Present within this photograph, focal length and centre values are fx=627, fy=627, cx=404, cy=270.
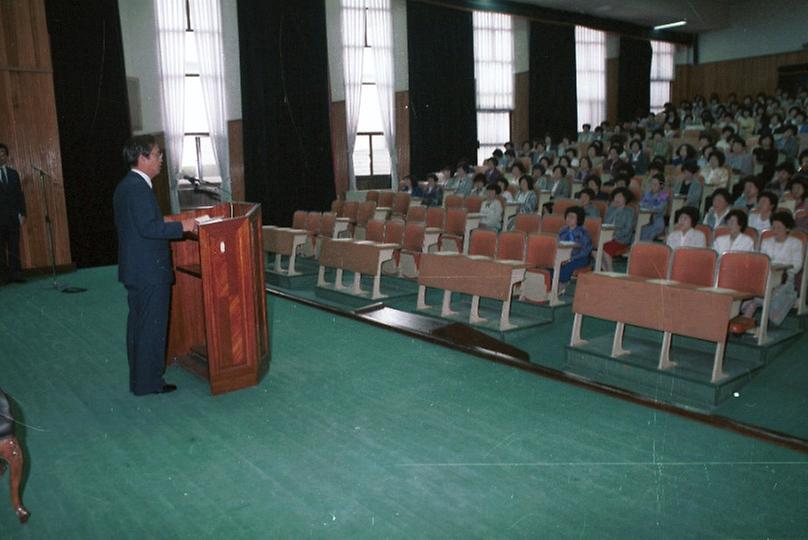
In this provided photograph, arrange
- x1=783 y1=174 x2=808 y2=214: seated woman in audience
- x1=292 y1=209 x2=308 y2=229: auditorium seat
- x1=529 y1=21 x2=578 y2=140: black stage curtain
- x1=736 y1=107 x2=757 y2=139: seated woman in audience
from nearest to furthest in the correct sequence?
x1=783 y1=174 x2=808 y2=214: seated woman in audience < x1=292 y1=209 x2=308 y2=229: auditorium seat < x1=736 y1=107 x2=757 y2=139: seated woman in audience < x1=529 y1=21 x2=578 y2=140: black stage curtain

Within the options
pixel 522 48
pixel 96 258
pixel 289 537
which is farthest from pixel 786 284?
pixel 522 48

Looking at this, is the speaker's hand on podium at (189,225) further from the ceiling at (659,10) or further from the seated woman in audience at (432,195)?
the ceiling at (659,10)

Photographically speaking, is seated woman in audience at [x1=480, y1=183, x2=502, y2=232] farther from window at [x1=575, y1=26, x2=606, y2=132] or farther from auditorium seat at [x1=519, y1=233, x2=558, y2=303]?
window at [x1=575, y1=26, x2=606, y2=132]

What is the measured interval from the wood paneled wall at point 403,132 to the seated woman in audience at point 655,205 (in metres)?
5.20

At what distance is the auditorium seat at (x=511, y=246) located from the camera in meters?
4.99

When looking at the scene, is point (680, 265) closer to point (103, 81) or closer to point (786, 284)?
point (786, 284)

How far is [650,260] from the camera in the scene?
4.23 metres

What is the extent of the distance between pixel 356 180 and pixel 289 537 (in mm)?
9144

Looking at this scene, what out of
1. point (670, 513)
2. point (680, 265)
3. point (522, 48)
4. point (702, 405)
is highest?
point (522, 48)

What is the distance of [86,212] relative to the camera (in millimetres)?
7320

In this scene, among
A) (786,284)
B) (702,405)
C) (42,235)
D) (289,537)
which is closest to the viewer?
(289,537)

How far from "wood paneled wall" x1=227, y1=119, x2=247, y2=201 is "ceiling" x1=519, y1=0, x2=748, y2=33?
6.49m

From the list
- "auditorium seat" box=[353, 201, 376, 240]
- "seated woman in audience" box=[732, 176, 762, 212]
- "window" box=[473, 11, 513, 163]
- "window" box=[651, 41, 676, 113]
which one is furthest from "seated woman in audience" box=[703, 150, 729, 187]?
"window" box=[651, 41, 676, 113]

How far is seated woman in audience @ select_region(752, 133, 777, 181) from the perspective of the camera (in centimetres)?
779
